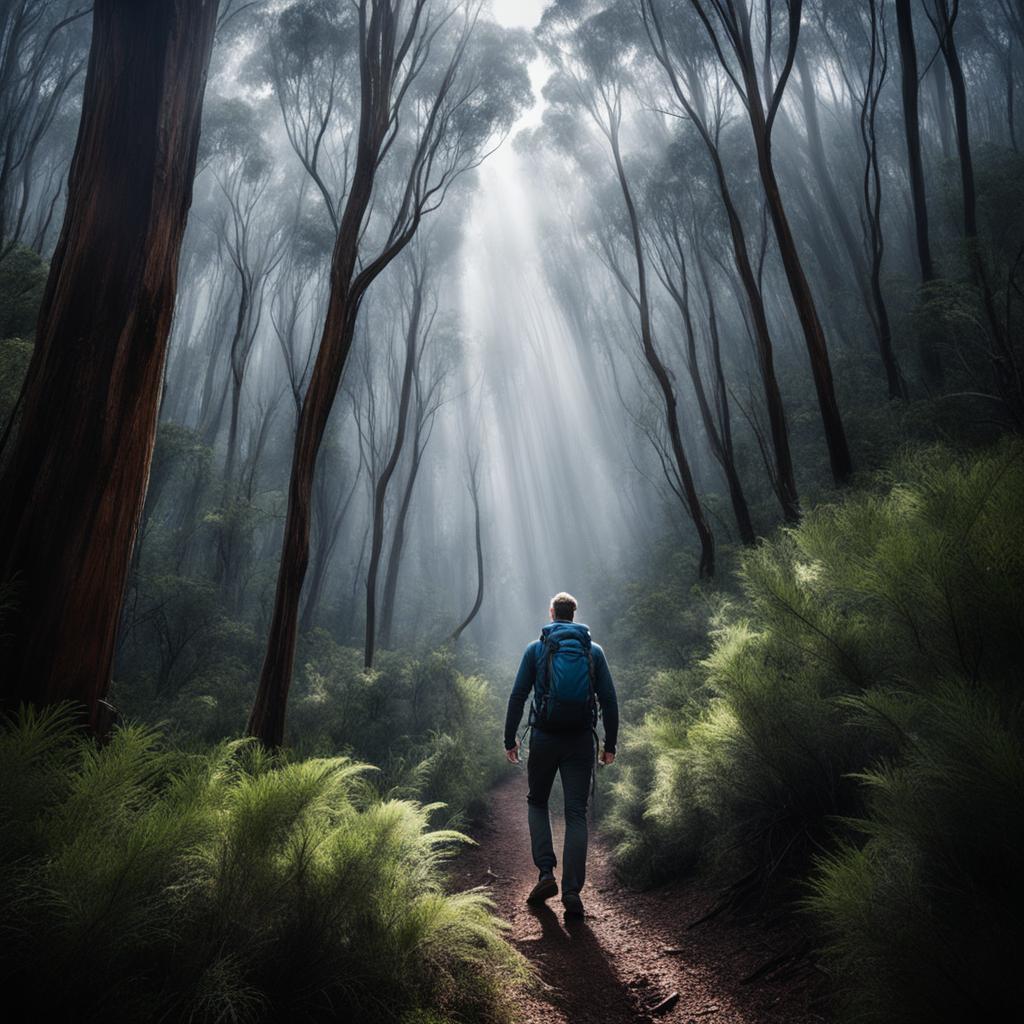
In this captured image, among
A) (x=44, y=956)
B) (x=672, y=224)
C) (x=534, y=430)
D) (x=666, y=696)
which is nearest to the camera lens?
(x=44, y=956)

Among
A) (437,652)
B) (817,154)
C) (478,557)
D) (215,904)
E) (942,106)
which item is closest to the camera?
(215,904)

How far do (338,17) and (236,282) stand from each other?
13.0m

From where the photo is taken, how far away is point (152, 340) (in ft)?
8.81

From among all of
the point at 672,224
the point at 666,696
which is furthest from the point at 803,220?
the point at 666,696

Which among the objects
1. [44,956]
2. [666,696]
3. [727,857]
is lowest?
[727,857]

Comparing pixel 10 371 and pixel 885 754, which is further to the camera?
pixel 10 371

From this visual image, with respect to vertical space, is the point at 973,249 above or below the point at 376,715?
above

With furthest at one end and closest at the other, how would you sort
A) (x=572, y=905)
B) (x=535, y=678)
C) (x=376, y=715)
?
(x=376, y=715)
(x=535, y=678)
(x=572, y=905)

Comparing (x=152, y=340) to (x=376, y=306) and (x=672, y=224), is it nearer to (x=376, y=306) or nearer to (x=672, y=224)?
(x=672, y=224)

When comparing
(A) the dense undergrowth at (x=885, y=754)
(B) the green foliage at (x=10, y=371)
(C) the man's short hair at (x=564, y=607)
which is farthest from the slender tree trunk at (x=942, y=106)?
(B) the green foliage at (x=10, y=371)

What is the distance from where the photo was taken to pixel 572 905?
323cm

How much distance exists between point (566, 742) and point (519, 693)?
478mm

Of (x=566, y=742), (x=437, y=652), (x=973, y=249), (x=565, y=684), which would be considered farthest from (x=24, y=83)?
(x=973, y=249)

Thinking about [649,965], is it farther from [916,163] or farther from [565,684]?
[916,163]
